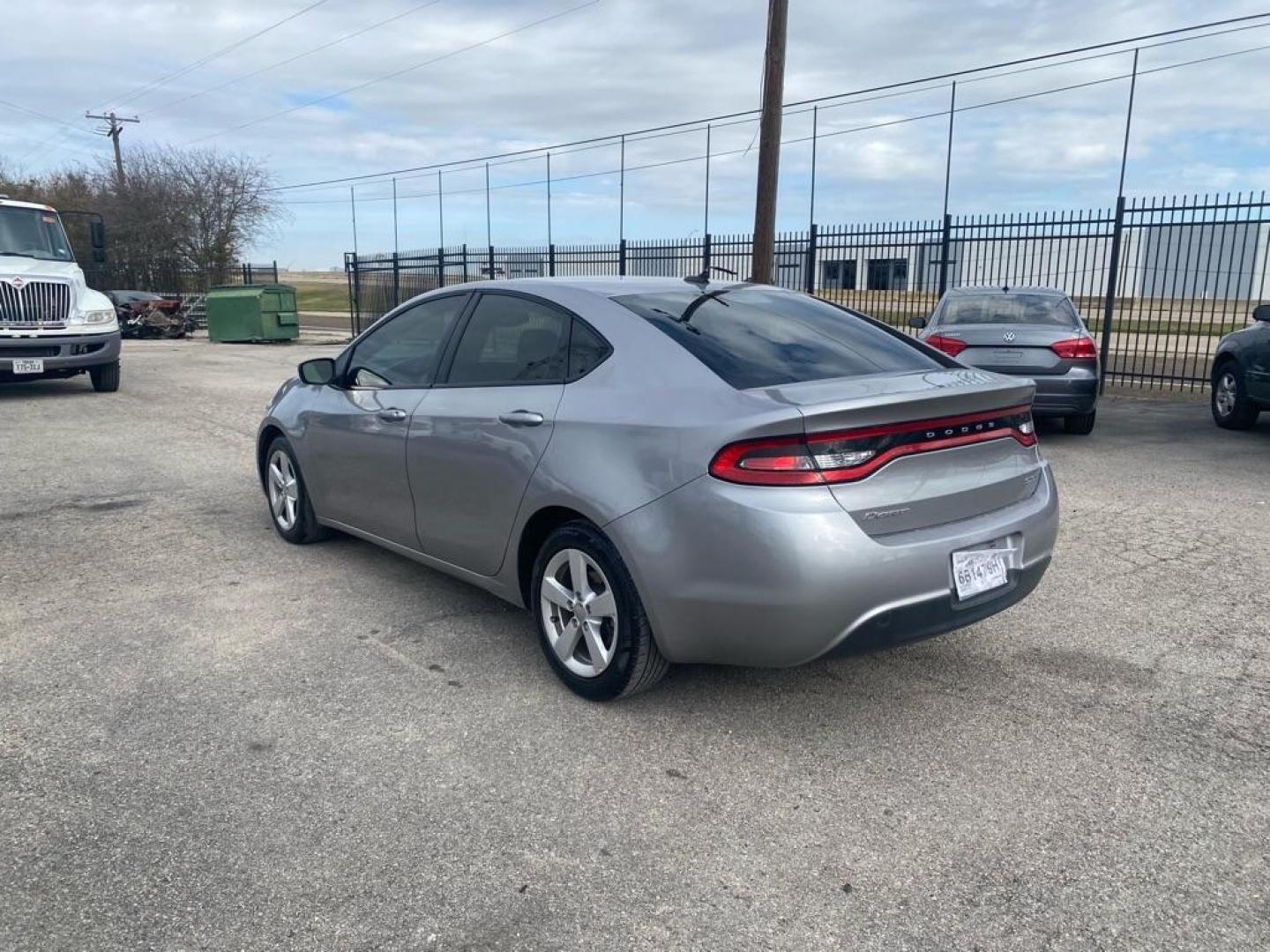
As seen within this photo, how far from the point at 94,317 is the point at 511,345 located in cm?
1065

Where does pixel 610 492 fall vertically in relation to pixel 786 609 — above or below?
above

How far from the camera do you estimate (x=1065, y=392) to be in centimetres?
902

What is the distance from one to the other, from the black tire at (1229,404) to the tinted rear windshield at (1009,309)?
72.1 inches

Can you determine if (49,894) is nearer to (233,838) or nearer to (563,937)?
(233,838)

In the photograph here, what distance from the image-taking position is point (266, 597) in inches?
187

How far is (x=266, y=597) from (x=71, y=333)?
934 cm

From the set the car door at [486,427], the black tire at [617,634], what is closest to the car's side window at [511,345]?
the car door at [486,427]

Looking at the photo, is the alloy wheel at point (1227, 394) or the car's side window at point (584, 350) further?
the alloy wheel at point (1227, 394)

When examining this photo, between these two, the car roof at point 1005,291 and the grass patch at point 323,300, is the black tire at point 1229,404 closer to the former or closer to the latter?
the car roof at point 1005,291

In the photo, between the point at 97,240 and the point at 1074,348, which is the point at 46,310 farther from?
the point at 1074,348

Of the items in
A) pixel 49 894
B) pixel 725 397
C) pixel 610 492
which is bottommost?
pixel 49 894

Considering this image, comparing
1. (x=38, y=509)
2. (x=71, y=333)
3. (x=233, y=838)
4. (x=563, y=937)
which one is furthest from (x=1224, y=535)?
(x=71, y=333)

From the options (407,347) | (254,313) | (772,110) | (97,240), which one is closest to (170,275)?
(254,313)

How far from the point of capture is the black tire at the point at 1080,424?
971cm
